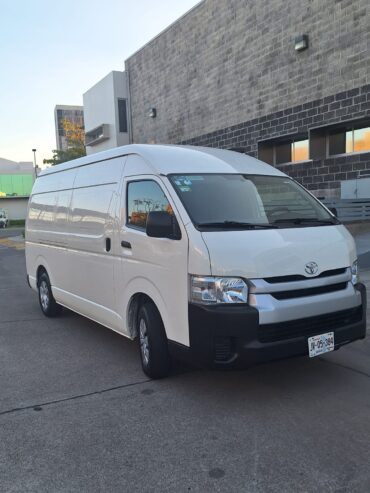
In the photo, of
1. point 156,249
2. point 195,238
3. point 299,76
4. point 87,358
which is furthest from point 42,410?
point 299,76

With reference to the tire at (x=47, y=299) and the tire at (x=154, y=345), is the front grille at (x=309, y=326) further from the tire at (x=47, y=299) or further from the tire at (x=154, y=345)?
the tire at (x=47, y=299)

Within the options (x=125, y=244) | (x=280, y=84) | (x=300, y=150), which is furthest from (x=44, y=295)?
(x=280, y=84)

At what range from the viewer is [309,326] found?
3.84m

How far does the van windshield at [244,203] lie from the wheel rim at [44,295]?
147 inches

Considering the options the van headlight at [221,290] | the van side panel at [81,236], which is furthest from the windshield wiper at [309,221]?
the van side panel at [81,236]

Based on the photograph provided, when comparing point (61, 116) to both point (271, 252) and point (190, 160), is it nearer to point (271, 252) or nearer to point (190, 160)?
point (190, 160)

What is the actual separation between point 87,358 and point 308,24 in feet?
48.5

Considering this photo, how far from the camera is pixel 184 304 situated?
3809mm

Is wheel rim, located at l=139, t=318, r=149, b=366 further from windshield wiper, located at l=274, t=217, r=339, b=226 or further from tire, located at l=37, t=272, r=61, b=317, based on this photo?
tire, located at l=37, t=272, r=61, b=317

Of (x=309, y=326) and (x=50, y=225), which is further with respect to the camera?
(x=50, y=225)

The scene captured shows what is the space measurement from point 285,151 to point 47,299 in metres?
13.7

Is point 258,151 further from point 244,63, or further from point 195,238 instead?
point 195,238

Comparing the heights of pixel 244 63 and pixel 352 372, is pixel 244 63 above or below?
above

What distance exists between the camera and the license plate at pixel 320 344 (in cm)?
381
